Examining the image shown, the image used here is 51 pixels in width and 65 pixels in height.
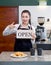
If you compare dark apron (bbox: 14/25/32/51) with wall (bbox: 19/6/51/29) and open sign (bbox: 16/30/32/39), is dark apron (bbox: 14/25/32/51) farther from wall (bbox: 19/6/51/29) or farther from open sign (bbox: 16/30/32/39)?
wall (bbox: 19/6/51/29)

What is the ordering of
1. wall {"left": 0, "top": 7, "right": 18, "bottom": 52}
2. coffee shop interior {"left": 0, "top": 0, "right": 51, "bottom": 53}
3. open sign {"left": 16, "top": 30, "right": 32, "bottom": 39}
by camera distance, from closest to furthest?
1. open sign {"left": 16, "top": 30, "right": 32, "bottom": 39}
2. coffee shop interior {"left": 0, "top": 0, "right": 51, "bottom": 53}
3. wall {"left": 0, "top": 7, "right": 18, "bottom": 52}

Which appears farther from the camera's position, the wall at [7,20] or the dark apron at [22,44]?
the wall at [7,20]

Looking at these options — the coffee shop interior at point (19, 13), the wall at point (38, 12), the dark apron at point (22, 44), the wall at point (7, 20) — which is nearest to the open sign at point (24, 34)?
the dark apron at point (22, 44)

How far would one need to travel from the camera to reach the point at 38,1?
5.22m

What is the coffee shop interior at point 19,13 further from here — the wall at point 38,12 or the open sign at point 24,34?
the open sign at point 24,34

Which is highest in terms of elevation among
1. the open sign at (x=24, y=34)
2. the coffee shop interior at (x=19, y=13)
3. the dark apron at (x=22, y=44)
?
the coffee shop interior at (x=19, y=13)

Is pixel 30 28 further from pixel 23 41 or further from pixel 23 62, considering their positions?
pixel 23 62

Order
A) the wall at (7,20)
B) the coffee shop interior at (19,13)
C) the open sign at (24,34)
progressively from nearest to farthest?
1. the open sign at (24,34)
2. the coffee shop interior at (19,13)
3. the wall at (7,20)

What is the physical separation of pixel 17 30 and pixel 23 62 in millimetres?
746

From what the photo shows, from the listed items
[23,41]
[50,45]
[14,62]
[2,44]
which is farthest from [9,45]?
[14,62]

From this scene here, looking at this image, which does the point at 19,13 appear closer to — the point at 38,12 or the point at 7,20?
the point at 7,20

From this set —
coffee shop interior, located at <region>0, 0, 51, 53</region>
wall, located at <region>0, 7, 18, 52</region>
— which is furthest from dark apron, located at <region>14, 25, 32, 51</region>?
wall, located at <region>0, 7, 18, 52</region>

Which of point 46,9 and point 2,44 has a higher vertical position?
point 46,9

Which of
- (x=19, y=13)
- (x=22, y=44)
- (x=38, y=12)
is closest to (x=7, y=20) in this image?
(x=19, y=13)
